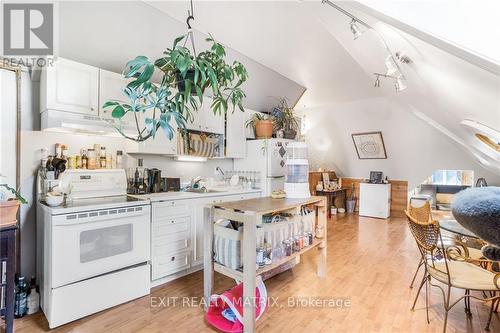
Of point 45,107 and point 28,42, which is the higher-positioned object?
point 28,42

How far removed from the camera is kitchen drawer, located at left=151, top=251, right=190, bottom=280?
2.52m

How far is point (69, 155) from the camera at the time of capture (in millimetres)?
2467

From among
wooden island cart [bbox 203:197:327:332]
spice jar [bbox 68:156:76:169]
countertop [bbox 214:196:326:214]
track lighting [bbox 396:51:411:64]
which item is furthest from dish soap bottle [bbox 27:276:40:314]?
track lighting [bbox 396:51:411:64]

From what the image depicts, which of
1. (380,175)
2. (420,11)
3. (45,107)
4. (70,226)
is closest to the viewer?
(420,11)

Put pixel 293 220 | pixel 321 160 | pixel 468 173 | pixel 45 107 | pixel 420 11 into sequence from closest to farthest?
pixel 420 11, pixel 45 107, pixel 293 220, pixel 468 173, pixel 321 160

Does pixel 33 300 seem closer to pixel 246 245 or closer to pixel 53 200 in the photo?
pixel 53 200

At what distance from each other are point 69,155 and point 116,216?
0.86 m

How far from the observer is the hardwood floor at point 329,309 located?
76.7 inches

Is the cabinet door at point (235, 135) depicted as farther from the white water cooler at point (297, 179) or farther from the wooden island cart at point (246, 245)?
the wooden island cart at point (246, 245)

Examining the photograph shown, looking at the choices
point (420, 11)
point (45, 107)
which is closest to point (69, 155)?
point (45, 107)

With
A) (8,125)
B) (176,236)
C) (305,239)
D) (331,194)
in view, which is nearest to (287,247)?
(305,239)

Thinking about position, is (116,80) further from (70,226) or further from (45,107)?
(70,226)

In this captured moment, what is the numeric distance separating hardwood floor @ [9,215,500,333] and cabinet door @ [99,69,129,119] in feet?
5.87

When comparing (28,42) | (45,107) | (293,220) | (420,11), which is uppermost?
(28,42)
